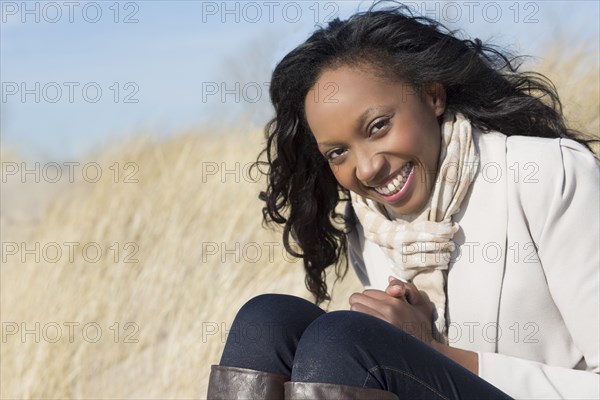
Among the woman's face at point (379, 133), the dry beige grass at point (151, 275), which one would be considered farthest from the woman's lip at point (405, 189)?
the dry beige grass at point (151, 275)

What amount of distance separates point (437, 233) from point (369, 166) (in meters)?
0.24

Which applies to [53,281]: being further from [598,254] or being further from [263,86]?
[598,254]

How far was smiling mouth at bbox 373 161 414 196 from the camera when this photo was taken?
2373mm

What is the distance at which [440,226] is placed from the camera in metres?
2.40

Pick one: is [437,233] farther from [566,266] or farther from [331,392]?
[331,392]

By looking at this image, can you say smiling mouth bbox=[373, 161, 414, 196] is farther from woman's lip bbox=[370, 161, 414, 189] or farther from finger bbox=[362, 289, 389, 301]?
finger bbox=[362, 289, 389, 301]

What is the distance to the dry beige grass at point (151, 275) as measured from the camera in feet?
14.2

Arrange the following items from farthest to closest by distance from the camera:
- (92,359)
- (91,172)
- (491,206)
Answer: (91,172) → (92,359) → (491,206)

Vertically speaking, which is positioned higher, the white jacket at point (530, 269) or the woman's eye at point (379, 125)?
the woman's eye at point (379, 125)

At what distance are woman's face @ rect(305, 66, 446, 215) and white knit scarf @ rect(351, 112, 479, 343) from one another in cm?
3

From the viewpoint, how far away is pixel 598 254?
211cm

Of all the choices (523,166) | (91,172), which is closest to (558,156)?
(523,166)

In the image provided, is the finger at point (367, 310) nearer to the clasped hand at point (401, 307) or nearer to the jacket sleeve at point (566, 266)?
the clasped hand at point (401, 307)

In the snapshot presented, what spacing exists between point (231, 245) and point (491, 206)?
8.48 feet
